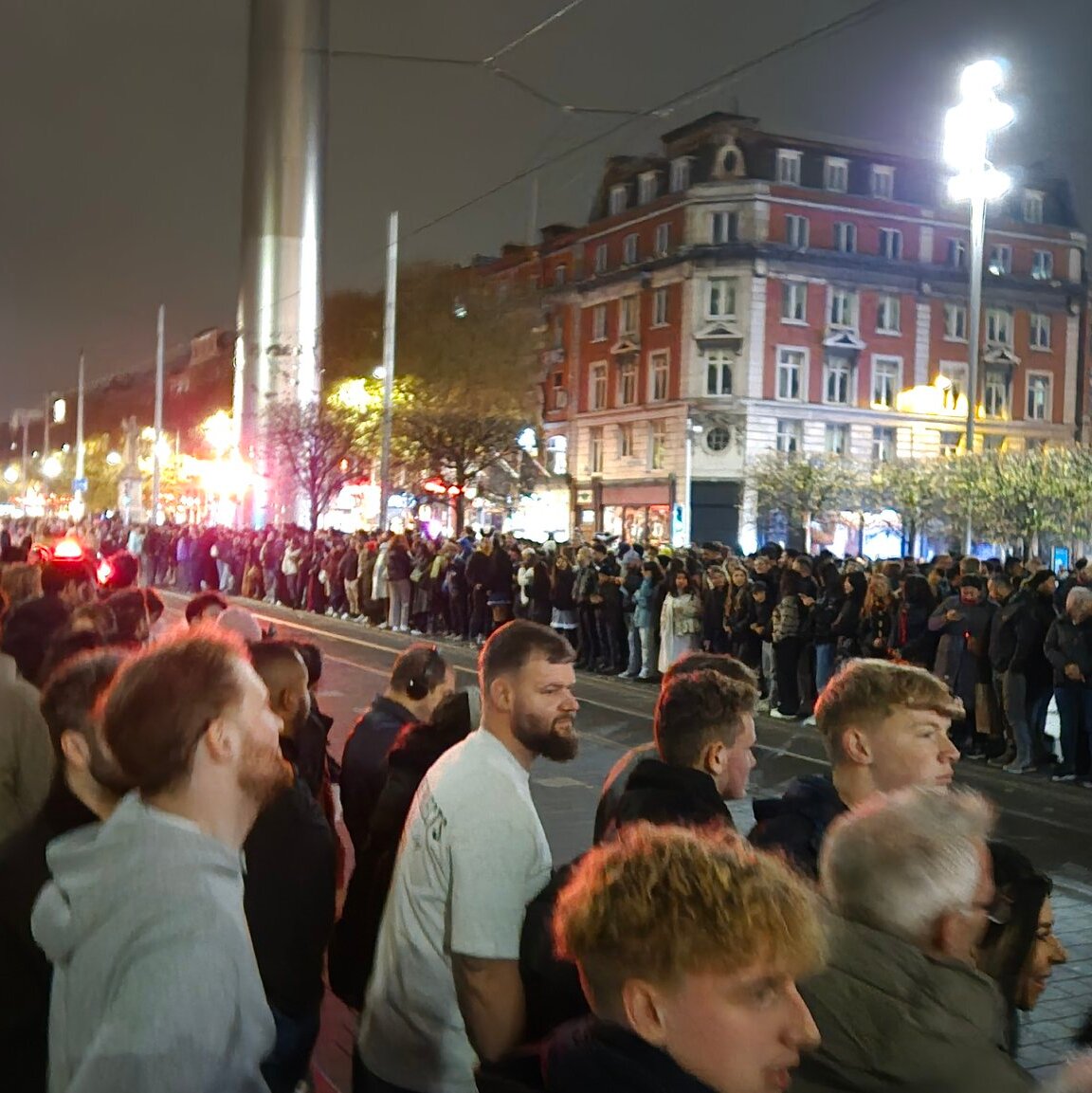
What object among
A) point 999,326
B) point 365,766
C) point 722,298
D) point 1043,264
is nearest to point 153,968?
point 365,766

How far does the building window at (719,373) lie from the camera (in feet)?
175

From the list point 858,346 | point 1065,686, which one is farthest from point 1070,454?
point 858,346

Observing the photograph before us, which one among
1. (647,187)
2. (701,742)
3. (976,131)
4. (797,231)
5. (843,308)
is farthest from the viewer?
(647,187)

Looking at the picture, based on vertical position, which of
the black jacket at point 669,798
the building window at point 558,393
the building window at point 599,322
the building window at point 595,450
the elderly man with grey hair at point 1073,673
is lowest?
the elderly man with grey hair at point 1073,673

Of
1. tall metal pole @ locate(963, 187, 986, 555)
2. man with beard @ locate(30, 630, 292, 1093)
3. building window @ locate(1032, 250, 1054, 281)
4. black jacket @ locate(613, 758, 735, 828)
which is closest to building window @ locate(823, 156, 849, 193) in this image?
building window @ locate(1032, 250, 1054, 281)

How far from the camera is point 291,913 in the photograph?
9.78 ft

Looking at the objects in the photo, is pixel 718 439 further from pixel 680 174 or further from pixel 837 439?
pixel 680 174

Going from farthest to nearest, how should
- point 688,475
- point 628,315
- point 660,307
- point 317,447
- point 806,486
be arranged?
point 628,315 < point 660,307 < point 688,475 < point 806,486 < point 317,447

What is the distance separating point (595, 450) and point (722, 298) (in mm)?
9990

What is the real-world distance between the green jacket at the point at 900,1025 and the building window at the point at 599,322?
5779 centimetres

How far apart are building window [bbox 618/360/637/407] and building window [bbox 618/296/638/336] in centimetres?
141

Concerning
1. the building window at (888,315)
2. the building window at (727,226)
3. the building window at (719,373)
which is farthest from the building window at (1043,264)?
the building window at (719,373)

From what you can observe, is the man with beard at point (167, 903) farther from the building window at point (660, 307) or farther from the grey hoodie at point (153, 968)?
the building window at point (660, 307)

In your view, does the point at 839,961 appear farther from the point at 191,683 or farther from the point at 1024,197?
the point at 1024,197
